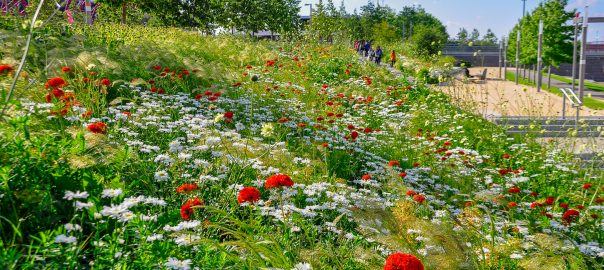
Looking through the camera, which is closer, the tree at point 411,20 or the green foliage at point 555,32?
the green foliage at point 555,32

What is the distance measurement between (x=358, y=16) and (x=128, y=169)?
52.8m

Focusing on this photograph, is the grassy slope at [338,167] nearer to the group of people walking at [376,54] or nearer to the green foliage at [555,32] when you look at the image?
the group of people walking at [376,54]

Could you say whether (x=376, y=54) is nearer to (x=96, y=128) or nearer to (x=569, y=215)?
(x=569, y=215)

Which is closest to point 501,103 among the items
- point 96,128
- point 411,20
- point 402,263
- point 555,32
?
point 96,128

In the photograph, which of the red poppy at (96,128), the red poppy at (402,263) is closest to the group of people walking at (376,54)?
the red poppy at (96,128)

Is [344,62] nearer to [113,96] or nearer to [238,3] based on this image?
[113,96]

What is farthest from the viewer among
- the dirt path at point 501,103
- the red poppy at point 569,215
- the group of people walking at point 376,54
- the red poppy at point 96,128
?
the group of people walking at point 376,54

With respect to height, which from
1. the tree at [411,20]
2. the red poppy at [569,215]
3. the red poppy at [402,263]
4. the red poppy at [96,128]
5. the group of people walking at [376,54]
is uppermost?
the tree at [411,20]

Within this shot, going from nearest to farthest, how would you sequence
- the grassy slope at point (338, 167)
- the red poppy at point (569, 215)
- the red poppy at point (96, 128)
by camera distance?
the grassy slope at point (338, 167) < the red poppy at point (96, 128) < the red poppy at point (569, 215)

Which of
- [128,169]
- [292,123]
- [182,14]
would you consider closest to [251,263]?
[128,169]

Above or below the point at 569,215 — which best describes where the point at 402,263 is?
above

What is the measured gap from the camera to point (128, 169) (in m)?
3.33

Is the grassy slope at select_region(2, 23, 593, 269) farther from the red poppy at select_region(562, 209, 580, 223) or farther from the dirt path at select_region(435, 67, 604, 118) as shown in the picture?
the dirt path at select_region(435, 67, 604, 118)

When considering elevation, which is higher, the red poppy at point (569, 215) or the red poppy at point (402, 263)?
the red poppy at point (402, 263)
